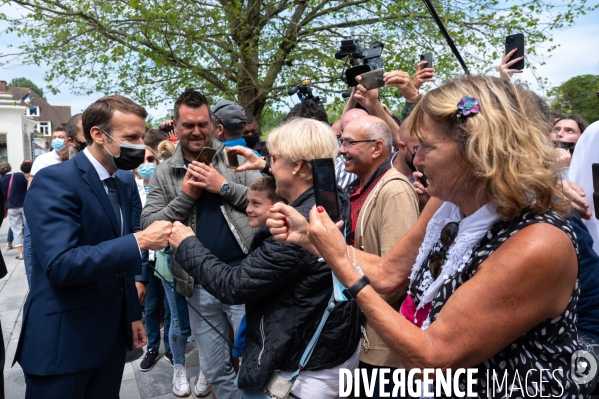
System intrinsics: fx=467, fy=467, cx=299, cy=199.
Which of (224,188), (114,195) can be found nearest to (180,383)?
(224,188)

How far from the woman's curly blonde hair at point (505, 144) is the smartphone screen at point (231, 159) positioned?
189cm

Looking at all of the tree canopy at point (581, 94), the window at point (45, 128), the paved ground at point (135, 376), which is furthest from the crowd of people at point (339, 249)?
the window at point (45, 128)

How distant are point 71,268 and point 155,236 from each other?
0.38 meters

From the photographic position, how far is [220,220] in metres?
3.00

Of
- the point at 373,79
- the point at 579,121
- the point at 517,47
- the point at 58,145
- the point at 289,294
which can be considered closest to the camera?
the point at 289,294

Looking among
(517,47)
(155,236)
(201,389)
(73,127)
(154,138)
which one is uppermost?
(517,47)

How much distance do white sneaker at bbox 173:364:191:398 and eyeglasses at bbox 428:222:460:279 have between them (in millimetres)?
2959

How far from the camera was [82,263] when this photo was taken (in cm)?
202

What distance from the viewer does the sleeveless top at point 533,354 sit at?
4.44 ft

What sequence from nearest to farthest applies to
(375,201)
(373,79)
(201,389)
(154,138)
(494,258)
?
(494,258) < (375,201) < (373,79) < (201,389) < (154,138)

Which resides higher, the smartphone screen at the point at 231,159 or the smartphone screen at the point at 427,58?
the smartphone screen at the point at 427,58

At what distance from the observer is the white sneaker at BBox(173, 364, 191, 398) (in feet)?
12.8

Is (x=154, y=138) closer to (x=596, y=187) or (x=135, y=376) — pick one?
(x=135, y=376)

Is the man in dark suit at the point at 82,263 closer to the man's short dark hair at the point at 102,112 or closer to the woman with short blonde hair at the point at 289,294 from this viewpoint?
the man's short dark hair at the point at 102,112
